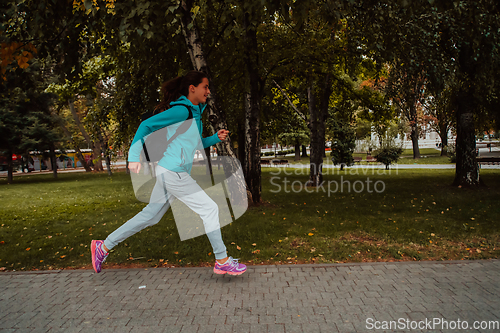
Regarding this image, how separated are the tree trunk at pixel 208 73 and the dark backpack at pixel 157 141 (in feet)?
14.1

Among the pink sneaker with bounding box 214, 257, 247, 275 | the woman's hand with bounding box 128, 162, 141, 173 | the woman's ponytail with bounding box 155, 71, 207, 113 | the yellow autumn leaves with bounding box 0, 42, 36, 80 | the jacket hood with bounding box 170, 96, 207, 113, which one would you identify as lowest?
the pink sneaker with bounding box 214, 257, 247, 275

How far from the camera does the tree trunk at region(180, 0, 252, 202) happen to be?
768cm

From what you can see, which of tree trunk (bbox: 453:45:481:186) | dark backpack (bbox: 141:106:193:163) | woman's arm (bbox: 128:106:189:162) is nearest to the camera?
woman's arm (bbox: 128:106:189:162)

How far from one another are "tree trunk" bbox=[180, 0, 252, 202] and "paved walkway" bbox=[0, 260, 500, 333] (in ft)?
14.0

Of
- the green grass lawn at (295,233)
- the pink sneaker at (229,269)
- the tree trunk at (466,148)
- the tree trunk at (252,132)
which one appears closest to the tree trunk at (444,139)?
the tree trunk at (466,148)

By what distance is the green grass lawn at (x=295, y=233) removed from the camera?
16.5 feet

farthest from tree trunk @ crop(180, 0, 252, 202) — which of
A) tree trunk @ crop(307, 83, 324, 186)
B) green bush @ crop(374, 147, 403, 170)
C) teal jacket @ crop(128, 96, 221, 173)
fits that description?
green bush @ crop(374, 147, 403, 170)

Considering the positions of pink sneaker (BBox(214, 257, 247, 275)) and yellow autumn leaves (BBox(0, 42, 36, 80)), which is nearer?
pink sneaker (BBox(214, 257, 247, 275))

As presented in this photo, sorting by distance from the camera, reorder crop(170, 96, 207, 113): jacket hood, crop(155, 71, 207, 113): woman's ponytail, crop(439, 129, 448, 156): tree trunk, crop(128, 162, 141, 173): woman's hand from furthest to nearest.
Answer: crop(439, 129, 448, 156): tree trunk
crop(155, 71, 207, 113): woman's ponytail
crop(170, 96, 207, 113): jacket hood
crop(128, 162, 141, 173): woman's hand

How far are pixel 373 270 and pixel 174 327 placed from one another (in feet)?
8.07

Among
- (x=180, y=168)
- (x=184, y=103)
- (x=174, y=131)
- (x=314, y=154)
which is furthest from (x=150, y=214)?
(x=314, y=154)

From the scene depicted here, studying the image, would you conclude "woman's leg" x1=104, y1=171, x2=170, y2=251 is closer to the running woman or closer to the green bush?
the running woman

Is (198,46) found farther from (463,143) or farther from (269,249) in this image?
(463,143)

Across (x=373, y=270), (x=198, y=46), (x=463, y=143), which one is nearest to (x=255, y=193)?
(x=198, y=46)
